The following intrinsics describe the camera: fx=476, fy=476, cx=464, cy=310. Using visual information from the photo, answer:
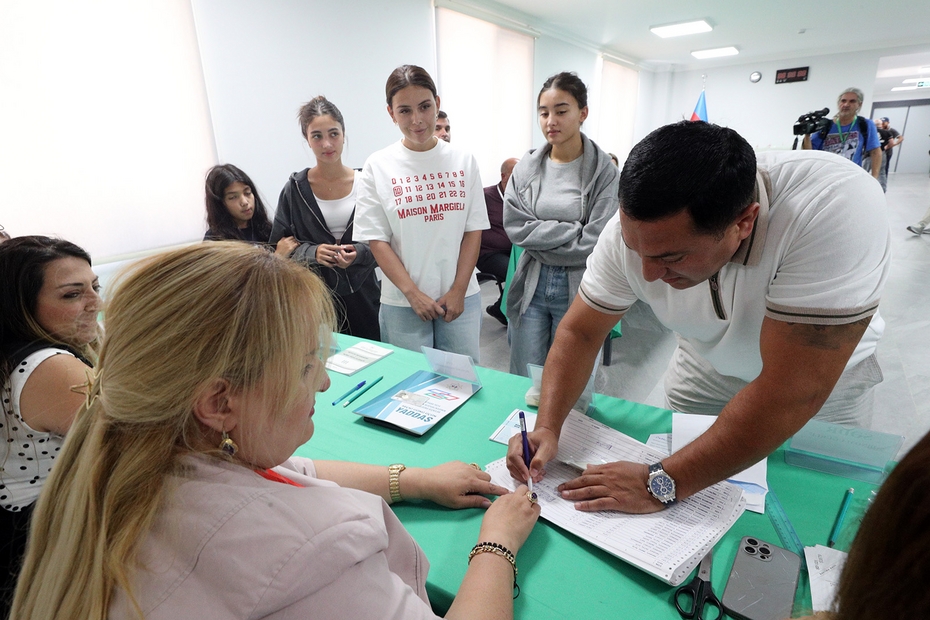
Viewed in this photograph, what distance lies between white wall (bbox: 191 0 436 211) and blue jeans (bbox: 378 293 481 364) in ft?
Result: 5.60

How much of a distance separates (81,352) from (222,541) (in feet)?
3.25

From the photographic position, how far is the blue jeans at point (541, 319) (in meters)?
2.03

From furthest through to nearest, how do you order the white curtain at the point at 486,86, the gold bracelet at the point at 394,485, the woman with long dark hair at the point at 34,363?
1. the white curtain at the point at 486,86
2. the woman with long dark hair at the point at 34,363
3. the gold bracelet at the point at 394,485

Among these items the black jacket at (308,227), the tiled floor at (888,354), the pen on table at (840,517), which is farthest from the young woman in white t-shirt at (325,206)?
the pen on table at (840,517)

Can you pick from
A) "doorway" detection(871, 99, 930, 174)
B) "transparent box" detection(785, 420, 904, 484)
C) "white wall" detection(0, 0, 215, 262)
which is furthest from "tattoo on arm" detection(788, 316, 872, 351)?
"doorway" detection(871, 99, 930, 174)

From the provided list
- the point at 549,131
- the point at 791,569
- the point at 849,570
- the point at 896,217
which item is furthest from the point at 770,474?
the point at 896,217

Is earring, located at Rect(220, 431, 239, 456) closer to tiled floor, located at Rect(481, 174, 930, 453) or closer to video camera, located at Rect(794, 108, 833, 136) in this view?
tiled floor, located at Rect(481, 174, 930, 453)

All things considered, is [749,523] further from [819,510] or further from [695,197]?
[695,197]

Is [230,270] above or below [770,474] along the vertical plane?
above

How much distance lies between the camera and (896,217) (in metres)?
7.31

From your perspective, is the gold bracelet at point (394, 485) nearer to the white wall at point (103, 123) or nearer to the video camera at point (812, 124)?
the white wall at point (103, 123)

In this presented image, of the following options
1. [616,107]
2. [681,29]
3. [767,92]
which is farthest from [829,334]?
[767,92]

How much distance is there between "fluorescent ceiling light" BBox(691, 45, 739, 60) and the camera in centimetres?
795

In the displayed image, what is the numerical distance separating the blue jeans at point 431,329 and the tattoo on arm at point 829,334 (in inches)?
54.6
